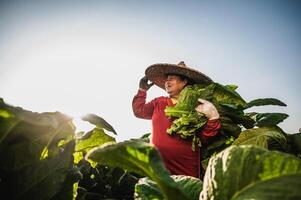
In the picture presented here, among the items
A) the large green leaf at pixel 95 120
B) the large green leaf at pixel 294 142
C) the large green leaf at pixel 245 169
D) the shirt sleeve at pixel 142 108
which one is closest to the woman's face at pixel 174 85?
the shirt sleeve at pixel 142 108

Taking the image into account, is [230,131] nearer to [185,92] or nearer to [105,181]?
[185,92]

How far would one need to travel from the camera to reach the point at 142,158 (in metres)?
0.47

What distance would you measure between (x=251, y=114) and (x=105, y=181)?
1.22 m

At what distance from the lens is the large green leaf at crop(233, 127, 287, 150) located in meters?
1.39

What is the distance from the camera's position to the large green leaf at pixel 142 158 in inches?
17.5

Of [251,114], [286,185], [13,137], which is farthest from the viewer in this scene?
[251,114]

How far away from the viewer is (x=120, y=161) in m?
0.51

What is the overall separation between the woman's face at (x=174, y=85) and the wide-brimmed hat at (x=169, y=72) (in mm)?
77

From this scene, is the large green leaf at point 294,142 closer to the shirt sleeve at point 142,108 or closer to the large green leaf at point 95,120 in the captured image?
the large green leaf at point 95,120

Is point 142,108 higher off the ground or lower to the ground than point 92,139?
lower

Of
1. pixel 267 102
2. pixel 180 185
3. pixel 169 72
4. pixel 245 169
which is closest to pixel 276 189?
pixel 245 169

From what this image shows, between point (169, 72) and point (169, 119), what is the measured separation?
91cm

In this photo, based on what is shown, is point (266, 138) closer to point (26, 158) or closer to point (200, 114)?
point (26, 158)

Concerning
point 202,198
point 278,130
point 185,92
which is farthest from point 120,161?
point 185,92
